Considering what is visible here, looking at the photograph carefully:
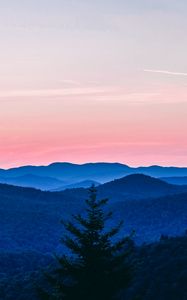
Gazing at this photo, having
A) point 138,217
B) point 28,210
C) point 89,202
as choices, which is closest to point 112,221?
point 138,217

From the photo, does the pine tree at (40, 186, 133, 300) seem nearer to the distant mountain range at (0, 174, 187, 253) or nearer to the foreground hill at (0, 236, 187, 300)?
the foreground hill at (0, 236, 187, 300)

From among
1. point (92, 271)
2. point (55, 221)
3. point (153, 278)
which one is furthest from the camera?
point (55, 221)

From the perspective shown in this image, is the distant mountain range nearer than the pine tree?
No

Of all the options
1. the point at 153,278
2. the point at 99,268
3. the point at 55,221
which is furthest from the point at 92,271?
the point at 55,221

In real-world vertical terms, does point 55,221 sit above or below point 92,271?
above

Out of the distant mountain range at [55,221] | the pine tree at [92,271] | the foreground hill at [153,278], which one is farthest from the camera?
the distant mountain range at [55,221]

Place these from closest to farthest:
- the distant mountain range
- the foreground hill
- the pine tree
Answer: the pine tree, the foreground hill, the distant mountain range

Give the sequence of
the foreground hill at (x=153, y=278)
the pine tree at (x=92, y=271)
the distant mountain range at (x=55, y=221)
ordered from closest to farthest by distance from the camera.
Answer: the pine tree at (x=92, y=271) → the foreground hill at (x=153, y=278) → the distant mountain range at (x=55, y=221)

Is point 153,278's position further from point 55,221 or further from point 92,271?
point 55,221

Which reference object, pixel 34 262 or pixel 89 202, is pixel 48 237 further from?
pixel 89 202

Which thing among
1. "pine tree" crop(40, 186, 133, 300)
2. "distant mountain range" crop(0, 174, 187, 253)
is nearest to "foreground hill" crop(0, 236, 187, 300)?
"pine tree" crop(40, 186, 133, 300)

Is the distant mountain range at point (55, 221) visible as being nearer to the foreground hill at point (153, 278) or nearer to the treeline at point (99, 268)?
the treeline at point (99, 268)

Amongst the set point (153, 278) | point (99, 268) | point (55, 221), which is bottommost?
point (153, 278)

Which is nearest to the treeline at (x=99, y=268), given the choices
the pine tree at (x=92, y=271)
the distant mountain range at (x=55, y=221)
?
the pine tree at (x=92, y=271)
